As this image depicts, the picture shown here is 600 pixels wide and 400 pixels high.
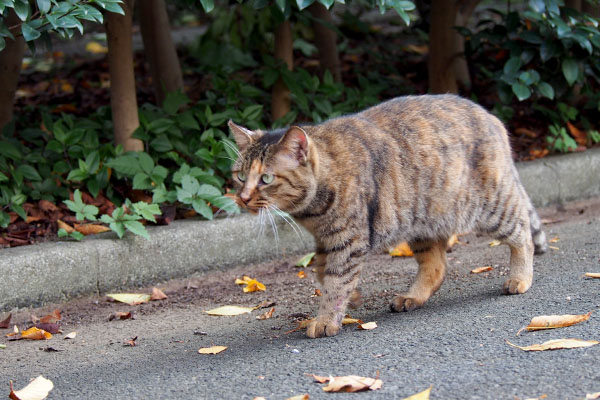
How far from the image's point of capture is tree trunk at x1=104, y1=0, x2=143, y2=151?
5.84 metres

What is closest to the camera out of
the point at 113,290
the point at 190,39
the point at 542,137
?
the point at 113,290

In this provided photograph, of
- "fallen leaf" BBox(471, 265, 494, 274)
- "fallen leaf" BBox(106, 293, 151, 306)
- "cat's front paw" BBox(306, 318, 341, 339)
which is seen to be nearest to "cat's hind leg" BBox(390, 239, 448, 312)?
"fallen leaf" BBox(471, 265, 494, 274)

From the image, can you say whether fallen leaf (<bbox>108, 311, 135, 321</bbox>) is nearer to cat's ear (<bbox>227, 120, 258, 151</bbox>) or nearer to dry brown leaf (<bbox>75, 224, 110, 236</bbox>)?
dry brown leaf (<bbox>75, 224, 110, 236</bbox>)

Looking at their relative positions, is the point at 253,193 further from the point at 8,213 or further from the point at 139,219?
the point at 8,213

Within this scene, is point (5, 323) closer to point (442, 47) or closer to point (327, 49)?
point (327, 49)

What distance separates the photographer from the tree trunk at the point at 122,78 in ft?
19.2

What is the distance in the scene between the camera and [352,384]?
3162mm

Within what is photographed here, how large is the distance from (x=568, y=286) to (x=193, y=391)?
238 cm

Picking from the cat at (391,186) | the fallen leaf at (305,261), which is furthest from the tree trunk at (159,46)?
the cat at (391,186)

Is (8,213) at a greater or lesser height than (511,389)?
greater

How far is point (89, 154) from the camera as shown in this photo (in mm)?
5758

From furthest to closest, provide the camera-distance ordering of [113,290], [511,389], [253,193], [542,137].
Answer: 1. [542,137]
2. [113,290]
3. [253,193]
4. [511,389]

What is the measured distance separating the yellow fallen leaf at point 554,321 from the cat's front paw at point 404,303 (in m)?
0.83

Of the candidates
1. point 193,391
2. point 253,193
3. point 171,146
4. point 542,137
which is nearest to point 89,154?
point 171,146
